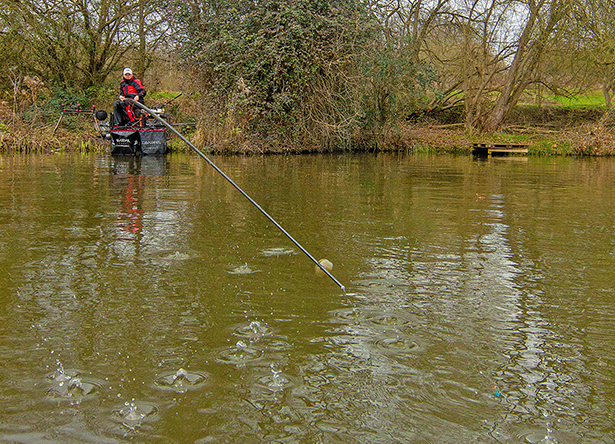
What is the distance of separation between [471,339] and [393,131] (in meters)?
20.4

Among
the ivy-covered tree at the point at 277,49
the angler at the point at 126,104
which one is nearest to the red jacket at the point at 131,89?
the angler at the point at 126,104

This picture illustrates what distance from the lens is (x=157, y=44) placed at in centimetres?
2752

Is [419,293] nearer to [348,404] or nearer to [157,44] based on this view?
[348,404]

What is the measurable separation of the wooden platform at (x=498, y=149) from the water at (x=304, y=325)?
542 inches

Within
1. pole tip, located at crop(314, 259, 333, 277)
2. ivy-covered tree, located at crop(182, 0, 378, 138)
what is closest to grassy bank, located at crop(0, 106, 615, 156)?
ivy-covered tree, located at crop(182, 0, 378, 138)

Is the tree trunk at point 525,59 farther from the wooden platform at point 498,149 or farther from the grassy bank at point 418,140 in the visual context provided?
the wooden platform at point 498,149

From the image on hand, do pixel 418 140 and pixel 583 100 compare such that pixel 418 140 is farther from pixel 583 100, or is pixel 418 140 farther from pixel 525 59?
pixel 583 100

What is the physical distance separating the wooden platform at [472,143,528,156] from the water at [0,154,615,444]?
13.8 metres

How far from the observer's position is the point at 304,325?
14.3 feet

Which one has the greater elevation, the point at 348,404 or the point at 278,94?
the point at 278,94

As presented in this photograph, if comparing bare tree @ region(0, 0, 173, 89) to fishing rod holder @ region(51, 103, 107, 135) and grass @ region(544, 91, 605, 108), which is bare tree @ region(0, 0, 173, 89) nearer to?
fishing rod holder @ region(51, 103, 107, 135)

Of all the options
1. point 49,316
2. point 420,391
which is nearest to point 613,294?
point 420,391

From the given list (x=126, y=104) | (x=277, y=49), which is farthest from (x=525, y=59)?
(x=126, y=104)

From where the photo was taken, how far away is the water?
310 centimetres
